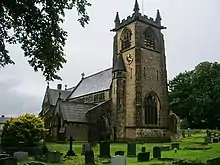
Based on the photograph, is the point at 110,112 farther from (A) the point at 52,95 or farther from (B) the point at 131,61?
→ (A) the point at 52,95

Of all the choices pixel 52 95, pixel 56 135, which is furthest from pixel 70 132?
pixel 52 95

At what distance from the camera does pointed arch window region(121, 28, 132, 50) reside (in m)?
44.3

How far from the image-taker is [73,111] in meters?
42.2

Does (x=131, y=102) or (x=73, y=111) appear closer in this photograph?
(x=131, y=102)

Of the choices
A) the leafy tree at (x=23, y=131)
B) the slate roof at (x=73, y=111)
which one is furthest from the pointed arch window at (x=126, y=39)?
the leafy tree at (x=23, y=131)

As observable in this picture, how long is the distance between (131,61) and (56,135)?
13372 millimetres

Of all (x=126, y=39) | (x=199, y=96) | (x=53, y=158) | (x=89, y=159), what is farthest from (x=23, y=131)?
(x=199, y=96)

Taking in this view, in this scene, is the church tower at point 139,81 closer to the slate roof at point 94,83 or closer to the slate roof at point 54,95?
the slate roof at point 94,83

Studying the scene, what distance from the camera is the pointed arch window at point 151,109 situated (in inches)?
1635

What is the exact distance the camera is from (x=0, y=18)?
11.9 metres

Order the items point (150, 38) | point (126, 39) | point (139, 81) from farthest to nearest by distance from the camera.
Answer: point (126, 39) → point (150, 38) → point (139, 81)

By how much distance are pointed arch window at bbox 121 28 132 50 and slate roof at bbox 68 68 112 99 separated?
5660 mm

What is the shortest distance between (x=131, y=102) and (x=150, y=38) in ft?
30.7

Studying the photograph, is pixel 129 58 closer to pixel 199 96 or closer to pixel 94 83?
pixel 94 83
